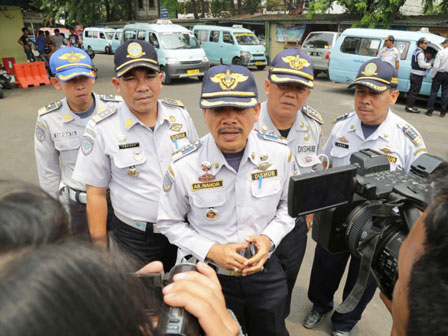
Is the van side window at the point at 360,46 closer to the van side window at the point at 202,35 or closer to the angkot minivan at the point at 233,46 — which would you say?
the angkot minivan at the point at 233,46

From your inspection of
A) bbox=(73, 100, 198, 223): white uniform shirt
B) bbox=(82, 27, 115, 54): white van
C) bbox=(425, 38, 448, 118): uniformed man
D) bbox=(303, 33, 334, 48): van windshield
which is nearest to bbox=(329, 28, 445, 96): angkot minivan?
bbox=(425, 38, 448, 118): uniformed man

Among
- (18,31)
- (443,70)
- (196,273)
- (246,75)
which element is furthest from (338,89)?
(18,31)

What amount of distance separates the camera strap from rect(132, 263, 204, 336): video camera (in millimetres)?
579

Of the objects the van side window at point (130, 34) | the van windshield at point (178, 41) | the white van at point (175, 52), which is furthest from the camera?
the van side window at point (130, 34)

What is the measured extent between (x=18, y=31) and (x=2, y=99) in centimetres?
556

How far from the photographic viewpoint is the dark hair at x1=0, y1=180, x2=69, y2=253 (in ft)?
1.93

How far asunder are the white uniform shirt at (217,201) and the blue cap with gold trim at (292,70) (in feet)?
2.03

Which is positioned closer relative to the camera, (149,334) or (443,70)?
(149,334)

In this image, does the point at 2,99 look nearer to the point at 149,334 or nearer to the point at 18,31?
the point at 18,31

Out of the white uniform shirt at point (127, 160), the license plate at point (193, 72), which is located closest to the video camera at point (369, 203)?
the white uniform shirt at point (127, 160)

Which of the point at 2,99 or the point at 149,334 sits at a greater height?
the point at 149,334

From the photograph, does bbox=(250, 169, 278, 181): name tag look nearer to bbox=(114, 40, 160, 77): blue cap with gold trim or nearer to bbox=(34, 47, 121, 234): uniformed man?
bbox=(114, 40, 160, 77): blue cap with gold trim

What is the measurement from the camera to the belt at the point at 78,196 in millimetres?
2326

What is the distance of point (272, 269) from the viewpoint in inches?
67.5
